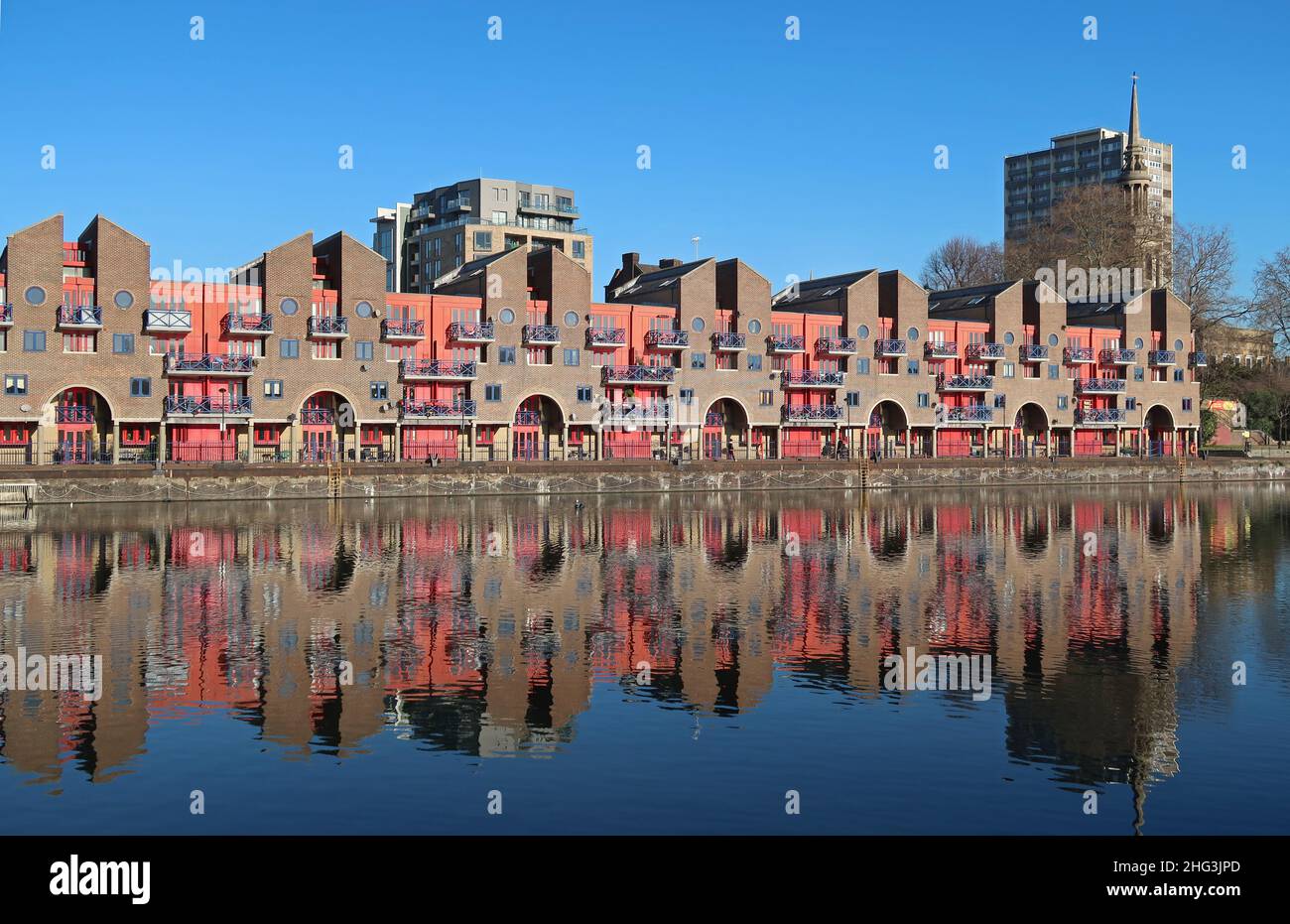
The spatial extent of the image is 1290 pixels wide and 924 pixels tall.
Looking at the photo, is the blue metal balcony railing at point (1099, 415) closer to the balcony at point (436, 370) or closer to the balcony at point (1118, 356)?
the balcony at point (1118, 356)

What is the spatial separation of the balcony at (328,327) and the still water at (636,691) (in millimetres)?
30566

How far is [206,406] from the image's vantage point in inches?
2736

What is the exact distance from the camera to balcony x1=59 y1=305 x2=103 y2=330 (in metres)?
65.4

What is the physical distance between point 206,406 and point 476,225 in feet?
226

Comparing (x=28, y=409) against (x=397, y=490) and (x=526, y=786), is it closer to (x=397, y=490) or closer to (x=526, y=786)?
(x=397, y=490)

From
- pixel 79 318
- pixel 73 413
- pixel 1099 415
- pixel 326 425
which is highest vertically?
pixel 79 318

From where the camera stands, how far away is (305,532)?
153 feet

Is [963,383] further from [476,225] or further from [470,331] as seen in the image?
[476,225]

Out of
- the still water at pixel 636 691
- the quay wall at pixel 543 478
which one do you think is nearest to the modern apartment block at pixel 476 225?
the quay wall at pixel 543 478

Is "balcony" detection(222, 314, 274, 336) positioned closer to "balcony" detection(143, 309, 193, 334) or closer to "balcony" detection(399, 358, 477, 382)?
"balcony" detection(143, 309, 193, 334)

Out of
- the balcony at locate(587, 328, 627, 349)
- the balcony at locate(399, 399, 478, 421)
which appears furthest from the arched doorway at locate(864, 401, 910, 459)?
the balcony at locate(399, 399, 478, 421)

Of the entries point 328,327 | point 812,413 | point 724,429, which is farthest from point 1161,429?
point 328,327

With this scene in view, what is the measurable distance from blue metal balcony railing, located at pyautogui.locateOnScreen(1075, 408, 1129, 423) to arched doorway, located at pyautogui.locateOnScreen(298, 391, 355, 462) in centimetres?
5851

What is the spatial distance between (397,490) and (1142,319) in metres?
67.7
